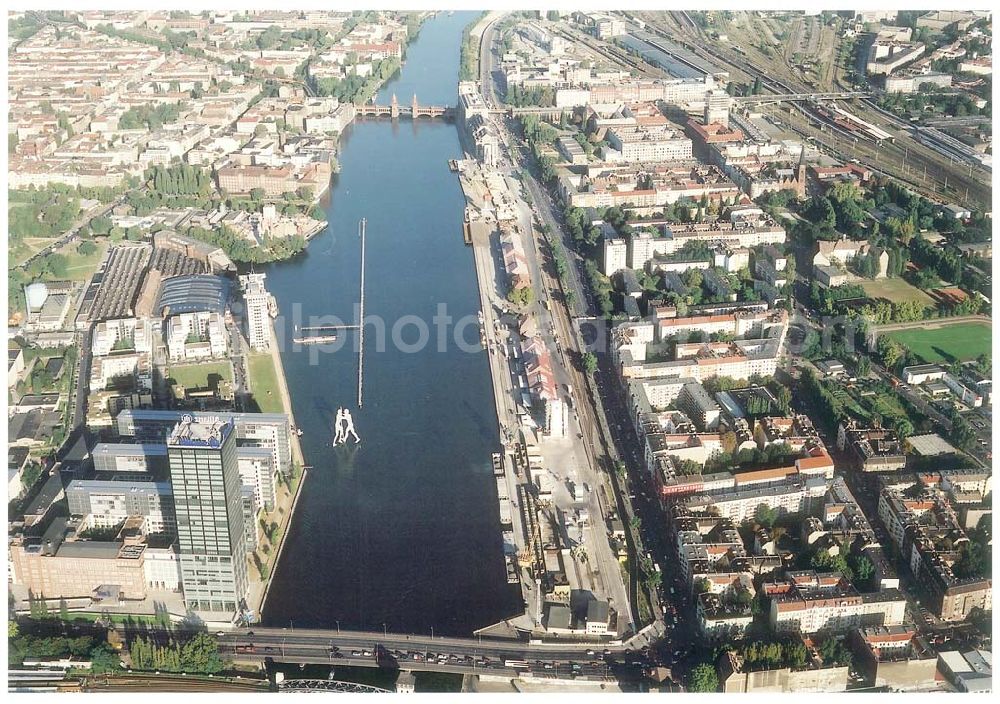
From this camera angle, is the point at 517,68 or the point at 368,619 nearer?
the point at 368,619

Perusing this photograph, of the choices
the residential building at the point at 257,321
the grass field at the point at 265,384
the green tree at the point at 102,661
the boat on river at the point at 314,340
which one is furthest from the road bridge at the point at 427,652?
the boat on river at the point at 314,340

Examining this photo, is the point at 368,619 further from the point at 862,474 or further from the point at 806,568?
the point at 862,474

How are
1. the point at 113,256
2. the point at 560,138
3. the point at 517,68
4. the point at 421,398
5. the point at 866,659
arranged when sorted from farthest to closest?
the point at 517,68 < the point at 560,138 < the point at 113,256 < the point at 421,398 < the point at 866,659

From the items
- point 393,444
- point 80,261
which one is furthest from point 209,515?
point 80,261

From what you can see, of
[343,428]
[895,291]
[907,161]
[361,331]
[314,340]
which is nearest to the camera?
[343,428]

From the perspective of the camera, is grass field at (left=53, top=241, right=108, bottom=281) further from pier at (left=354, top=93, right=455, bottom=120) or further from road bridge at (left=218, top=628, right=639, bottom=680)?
pier at (left=354, top=93, right=455, bottom=120)

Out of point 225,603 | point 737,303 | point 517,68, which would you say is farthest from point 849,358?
point 517,68

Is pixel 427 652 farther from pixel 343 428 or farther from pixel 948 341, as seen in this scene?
pixel 948 341

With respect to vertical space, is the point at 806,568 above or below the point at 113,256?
below
